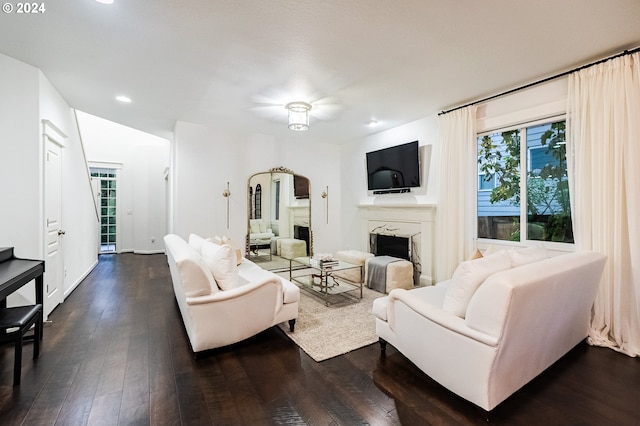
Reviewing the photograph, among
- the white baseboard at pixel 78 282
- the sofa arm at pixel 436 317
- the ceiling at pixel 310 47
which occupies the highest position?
the ceiling at pixel 310 47

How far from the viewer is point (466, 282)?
6.26ft

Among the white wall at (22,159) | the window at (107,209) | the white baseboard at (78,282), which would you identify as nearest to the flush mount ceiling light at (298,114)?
the white wall at (22,159)

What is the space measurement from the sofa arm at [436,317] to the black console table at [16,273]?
2710mm

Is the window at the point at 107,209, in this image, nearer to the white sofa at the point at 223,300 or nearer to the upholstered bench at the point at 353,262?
the white sofa at the point at 223,300

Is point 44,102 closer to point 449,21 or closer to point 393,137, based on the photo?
point 449,21

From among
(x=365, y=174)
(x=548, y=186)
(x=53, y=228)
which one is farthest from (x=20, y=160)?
(x=548, y=186)

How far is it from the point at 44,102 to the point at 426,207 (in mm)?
4780

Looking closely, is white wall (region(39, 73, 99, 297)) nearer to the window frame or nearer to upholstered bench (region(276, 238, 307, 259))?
upholstered bench (region(276, 238, 307, 259))

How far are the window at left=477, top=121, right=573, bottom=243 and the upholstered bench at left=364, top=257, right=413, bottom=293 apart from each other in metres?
1.07

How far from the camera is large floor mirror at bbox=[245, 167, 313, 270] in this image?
211 inches

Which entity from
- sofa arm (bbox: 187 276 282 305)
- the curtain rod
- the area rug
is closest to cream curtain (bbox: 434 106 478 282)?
the curtain rod

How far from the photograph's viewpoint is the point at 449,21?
2115mm

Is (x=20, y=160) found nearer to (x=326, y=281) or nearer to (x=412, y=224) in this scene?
(x=326, y=281)

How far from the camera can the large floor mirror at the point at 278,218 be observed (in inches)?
211
